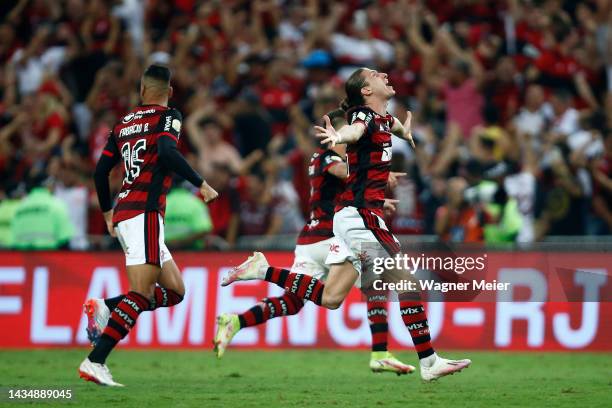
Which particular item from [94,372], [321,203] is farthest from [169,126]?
[94,372]

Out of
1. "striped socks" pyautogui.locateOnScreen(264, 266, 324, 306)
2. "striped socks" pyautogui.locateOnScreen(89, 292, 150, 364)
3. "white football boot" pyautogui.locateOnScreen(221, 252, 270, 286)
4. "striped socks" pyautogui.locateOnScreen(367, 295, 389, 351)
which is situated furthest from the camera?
"white football boot" pyautogui.locateOnScreen(221, 252, 270, 286)

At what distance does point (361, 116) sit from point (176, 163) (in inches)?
62.8

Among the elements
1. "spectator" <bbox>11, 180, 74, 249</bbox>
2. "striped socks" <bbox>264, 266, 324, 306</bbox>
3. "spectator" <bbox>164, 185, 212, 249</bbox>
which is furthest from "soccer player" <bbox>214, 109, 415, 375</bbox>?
"spectator" <bbox>11, 180, 74, 249</bbox>

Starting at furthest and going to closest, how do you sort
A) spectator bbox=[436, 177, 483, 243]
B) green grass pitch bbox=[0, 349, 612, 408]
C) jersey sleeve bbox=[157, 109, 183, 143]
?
spectator bbox=[436, 177, 483, 243], jersey sleeve bbox=[157, 109, 183, 143], green grass pitch bbox=[0, 349, 612, 408]

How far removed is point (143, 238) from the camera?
10125mm

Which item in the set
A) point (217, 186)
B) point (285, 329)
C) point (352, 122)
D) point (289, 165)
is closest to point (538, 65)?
point (289, 165)

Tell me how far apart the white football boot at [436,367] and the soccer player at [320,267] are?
0.30m

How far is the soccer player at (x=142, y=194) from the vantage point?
10047 mm

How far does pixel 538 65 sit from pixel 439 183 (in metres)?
2.93

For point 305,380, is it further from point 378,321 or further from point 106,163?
point 106,163

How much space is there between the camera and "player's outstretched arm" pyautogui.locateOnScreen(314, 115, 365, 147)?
9344 millimetres

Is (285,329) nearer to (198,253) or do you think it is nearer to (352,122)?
(198,253)

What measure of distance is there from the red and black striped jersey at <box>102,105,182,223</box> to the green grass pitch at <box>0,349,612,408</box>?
1.58 meters

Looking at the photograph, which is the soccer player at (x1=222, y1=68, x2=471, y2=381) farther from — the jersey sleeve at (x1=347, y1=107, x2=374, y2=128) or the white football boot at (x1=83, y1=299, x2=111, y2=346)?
the white football boot at (x1=83, y1=299, x2=111, y2=346)
